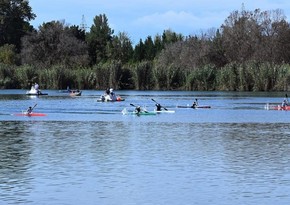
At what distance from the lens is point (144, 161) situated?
28984 mm

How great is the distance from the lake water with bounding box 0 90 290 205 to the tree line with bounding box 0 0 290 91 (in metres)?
47.6

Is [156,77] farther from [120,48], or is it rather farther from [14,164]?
[14,164]

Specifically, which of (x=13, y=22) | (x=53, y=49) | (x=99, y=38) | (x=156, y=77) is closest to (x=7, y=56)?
(x=53, y=49)

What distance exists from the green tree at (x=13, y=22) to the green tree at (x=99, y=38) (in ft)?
40.2

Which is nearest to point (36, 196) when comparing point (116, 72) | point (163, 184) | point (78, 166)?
point (163, 184)

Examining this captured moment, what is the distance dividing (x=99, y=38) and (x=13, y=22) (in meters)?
16.3

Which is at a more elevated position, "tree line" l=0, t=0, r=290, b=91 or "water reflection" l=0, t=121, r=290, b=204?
"tree line" l=0, t=0, r=290, b=91

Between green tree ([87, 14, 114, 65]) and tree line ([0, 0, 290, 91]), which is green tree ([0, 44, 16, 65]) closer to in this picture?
tree line ([0, 0, 290, 91])

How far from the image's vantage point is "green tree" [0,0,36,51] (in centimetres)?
14625

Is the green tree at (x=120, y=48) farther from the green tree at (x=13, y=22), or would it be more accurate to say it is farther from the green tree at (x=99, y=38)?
the green tree at (x=13, y=22)

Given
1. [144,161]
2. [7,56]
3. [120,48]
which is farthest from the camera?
[120,48]

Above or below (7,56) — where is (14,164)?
below

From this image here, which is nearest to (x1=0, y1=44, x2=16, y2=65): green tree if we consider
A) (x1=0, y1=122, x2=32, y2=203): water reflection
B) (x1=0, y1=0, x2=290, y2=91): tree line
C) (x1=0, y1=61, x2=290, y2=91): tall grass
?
(x1=0, y1=0, x2=290, y2=91): tree line

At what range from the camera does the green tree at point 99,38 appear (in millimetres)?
146500
